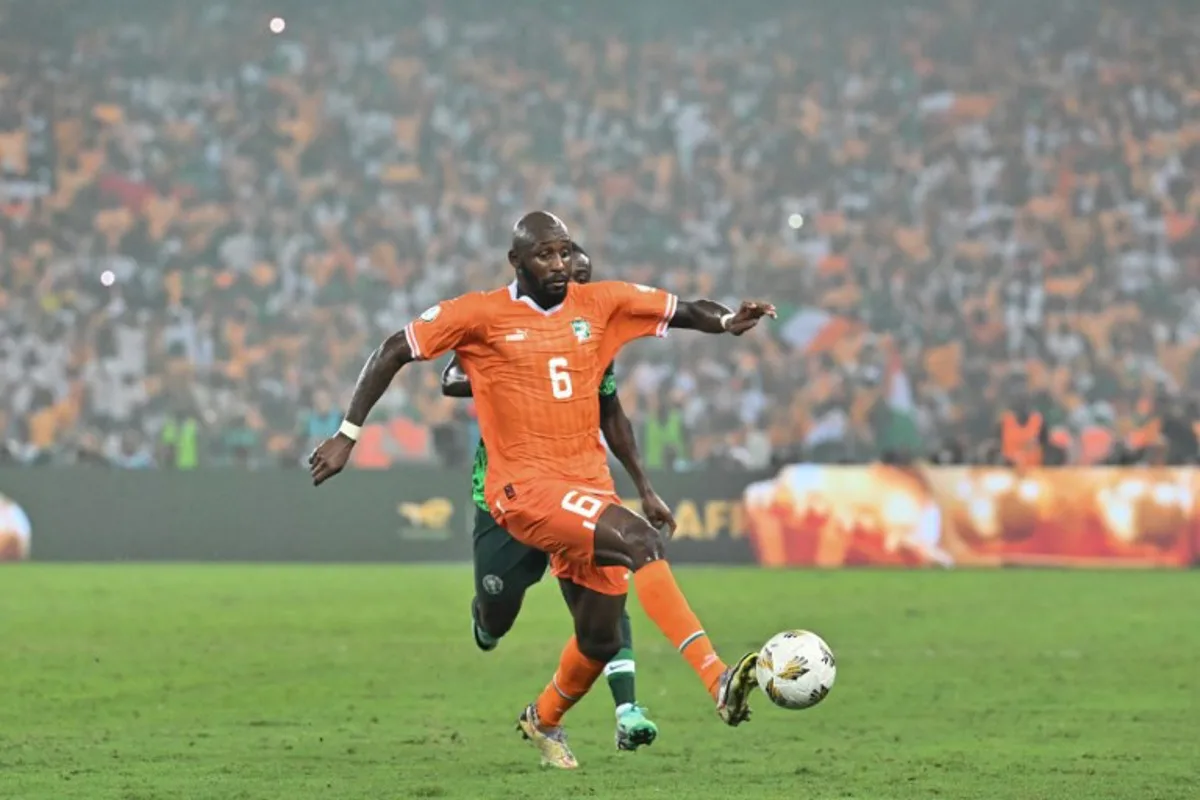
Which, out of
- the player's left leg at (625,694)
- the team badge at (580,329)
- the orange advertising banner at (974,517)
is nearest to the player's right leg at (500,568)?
the player's left leg at (625,694)

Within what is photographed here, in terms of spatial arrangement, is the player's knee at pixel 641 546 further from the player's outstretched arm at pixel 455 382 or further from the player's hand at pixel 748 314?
the player's outstretched arm at pixel 455 382

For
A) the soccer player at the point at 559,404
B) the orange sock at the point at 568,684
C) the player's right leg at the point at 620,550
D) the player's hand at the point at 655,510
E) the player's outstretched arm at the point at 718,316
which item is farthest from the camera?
the player's hand at the point at 655,510

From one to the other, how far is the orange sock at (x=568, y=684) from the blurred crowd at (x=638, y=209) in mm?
15829

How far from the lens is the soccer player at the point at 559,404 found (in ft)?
24.9

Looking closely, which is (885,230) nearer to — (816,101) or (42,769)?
(816,101)

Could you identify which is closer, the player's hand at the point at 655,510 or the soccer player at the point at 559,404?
the soccer player at the point at 559,404

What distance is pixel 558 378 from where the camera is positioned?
8.05 meters

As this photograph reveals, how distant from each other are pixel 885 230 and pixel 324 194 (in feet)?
27.6

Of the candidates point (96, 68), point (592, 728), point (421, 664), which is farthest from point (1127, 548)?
point (96, 68)

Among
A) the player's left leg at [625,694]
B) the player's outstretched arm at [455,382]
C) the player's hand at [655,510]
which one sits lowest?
the player's left leg at [625,694]

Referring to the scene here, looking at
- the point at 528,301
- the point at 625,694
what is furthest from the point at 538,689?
the point at 528,301

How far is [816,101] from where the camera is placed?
3019 cm

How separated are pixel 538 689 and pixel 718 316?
175 inches

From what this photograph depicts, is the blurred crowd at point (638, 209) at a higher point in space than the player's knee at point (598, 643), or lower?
higher
